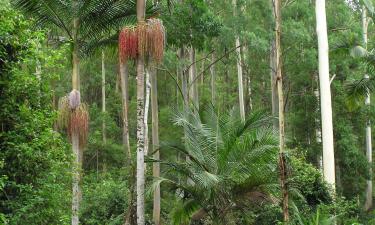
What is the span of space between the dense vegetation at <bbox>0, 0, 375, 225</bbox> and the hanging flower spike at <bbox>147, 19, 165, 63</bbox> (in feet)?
0.59

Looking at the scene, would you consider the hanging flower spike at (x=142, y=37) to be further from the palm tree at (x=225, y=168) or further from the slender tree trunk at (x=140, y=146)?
the palm tree at (x=225, y=168)

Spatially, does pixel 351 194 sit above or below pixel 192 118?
below

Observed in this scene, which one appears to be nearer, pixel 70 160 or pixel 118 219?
pixel 70 160

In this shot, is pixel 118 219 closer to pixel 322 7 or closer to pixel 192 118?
pixel 192 118

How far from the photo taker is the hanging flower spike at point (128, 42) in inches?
395

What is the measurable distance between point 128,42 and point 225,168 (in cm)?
357

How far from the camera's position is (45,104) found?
7426 millimetres

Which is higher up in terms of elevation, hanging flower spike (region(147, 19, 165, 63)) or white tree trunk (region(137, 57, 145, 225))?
hanging flower spike (region(147, 19, 165, 63))

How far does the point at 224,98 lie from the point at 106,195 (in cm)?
1677

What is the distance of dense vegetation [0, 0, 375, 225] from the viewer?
6.98m

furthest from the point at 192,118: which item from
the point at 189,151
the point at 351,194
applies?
the point at 351,194

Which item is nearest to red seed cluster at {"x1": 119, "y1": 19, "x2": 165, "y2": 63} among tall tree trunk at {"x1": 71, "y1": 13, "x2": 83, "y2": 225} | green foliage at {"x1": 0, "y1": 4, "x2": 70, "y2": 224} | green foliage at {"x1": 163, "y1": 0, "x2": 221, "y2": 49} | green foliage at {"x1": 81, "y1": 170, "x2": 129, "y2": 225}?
tall tree trunk at {"x1": 71, "y1": 13, "x2": 83, "y2": 225}

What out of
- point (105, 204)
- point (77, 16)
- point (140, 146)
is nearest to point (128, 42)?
point (77, 16)

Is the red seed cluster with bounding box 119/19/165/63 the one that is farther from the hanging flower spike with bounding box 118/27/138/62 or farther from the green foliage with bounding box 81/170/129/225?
the green foliage with bounding box 81/170/129/225
